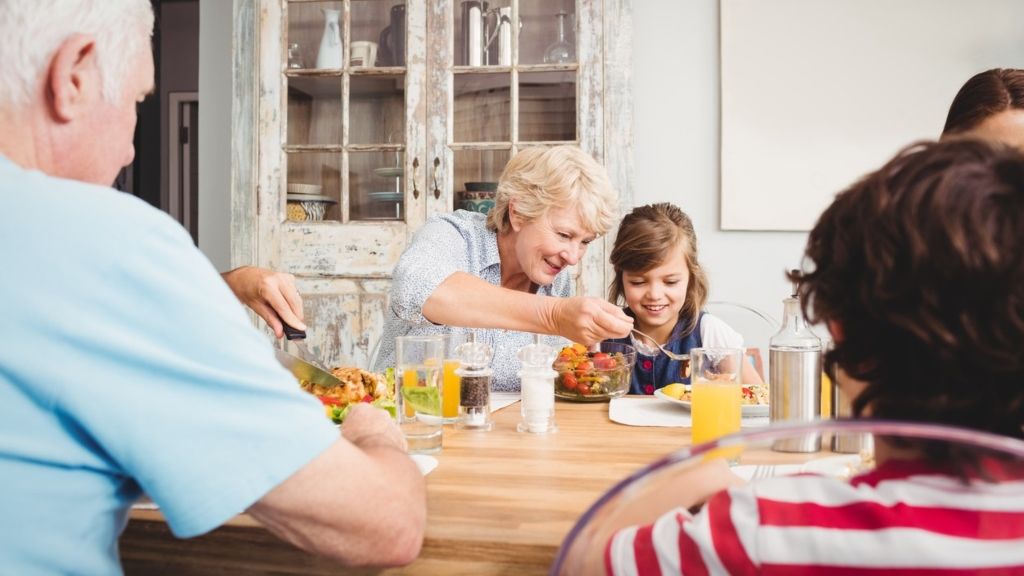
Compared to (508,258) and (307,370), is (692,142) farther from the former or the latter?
(307,370)

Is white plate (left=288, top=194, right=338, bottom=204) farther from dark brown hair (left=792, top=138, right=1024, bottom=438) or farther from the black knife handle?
dark brown hair (left=792, top=138, right=1024, bottom=438)

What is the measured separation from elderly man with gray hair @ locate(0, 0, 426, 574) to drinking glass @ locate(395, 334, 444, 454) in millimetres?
515

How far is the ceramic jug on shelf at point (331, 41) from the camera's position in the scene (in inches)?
132

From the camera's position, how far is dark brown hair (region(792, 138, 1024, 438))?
1.70ft

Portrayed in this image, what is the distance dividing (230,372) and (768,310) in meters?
2.91

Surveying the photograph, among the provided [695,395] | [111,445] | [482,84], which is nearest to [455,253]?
[695,395]

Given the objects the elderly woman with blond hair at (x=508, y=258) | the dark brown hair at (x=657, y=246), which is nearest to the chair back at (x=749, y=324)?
the dark brown hair at (x=657, y=246)

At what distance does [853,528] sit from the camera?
380mm

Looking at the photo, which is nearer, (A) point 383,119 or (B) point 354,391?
(B) point 354,391

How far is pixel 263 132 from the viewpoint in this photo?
336 centimetres

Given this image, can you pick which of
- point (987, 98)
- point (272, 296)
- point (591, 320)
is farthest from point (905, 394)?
point (987, 98)

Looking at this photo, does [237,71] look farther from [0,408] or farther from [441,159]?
[0,408]

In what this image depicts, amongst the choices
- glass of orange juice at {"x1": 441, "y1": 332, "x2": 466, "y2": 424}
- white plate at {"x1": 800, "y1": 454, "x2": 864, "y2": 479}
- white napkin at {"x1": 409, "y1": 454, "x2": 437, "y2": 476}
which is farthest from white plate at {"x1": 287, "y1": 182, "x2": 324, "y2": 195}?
white plate at {"x1": 800, "y1": 454, "x2": 864, "y2": 479}

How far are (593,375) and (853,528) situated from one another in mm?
1347
